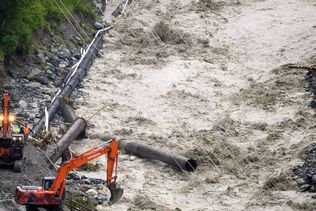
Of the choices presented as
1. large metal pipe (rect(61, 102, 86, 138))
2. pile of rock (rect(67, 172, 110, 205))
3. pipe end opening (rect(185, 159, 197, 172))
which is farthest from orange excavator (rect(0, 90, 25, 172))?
pipe end opening (rect(185, 159, 197, 172))

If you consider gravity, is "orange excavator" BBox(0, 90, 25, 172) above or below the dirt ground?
above

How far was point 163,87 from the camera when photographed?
128ft

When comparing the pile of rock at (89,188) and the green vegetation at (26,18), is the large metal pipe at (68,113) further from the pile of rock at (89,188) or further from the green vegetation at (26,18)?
the pile of rock at (89,188)

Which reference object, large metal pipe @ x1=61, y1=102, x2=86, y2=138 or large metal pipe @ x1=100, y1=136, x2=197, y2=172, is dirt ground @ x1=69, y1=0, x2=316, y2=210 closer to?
large metal pipe @ x1=100, y1=136, x2=197, y2=172

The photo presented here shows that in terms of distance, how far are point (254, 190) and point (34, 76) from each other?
42.0 ft

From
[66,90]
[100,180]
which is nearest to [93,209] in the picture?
[100,180]

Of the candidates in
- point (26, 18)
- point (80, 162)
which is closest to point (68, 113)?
point (26, 18)

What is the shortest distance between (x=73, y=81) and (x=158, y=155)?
8072 mm

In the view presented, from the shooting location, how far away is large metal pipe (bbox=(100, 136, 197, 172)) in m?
30.8

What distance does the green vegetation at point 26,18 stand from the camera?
3456cm

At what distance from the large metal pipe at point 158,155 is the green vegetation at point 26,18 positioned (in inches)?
289

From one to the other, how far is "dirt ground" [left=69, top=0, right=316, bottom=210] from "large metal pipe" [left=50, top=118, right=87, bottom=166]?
0.81 m

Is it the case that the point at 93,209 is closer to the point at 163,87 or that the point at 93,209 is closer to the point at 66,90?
the point at 66,90

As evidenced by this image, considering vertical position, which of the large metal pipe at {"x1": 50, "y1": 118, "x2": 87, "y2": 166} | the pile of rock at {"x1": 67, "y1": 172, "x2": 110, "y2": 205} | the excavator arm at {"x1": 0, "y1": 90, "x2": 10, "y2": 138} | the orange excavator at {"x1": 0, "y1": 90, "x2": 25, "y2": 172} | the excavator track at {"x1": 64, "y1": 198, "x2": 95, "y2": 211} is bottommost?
the pile of rock at {"x1": 67, "y1": 172, "x2": 110, "y2": 205}
